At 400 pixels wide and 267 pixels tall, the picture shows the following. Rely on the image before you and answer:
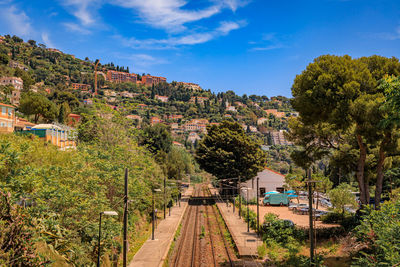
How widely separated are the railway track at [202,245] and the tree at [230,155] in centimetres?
883

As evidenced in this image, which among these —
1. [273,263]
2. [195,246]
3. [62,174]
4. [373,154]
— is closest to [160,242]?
[195,246]

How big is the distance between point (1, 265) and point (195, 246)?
59.2ft

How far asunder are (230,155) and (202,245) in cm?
2177

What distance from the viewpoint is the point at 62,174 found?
51.5 ft

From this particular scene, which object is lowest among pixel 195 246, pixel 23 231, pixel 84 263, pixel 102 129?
pixel 195 246

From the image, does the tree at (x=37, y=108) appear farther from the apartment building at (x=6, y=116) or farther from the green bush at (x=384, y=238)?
the green bush at (x=384, y=238)

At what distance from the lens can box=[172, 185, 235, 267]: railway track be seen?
19.5 m

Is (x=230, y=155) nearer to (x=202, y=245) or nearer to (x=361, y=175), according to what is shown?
(x=202, y=245)

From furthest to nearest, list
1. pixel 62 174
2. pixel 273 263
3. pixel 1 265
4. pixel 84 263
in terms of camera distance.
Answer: pixel 273 263
pixel 62 174
pixel 84 263
pixel 1 265

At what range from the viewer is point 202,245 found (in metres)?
24.2

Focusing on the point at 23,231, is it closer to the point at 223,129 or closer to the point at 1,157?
the point at 1,157

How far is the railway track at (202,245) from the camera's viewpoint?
19547 millimetres

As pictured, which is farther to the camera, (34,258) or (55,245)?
(55,245)

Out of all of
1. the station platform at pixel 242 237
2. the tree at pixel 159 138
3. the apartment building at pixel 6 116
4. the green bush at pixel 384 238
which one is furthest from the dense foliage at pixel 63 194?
the tree at pixel 159 138
